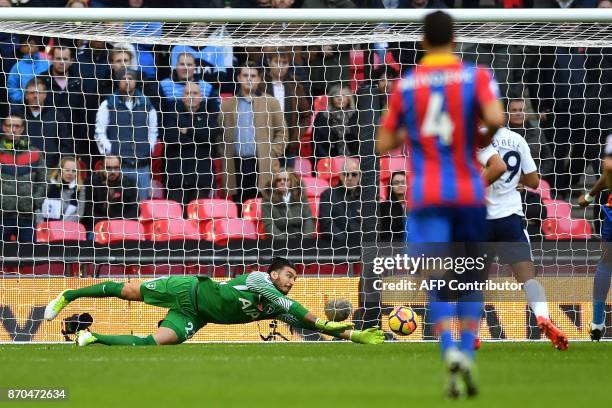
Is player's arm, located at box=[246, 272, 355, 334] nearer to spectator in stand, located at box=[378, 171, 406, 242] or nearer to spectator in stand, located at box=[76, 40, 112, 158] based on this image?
spectator in stand, located at box=[378, 171, 406, 242]

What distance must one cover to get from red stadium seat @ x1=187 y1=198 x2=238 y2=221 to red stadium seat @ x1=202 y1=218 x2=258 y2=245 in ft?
0.24

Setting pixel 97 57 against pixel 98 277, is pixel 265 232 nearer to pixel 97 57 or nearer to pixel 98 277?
pixel 98 277

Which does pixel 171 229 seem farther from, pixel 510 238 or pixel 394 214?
pixel 510 238

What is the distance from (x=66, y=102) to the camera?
1313cm

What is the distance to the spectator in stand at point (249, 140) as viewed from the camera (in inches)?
513

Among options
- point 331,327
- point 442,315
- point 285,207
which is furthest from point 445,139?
point 285,207

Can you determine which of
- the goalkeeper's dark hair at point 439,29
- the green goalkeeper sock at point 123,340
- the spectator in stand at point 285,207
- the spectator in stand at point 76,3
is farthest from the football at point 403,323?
→ the spectator in stand at point 76,3

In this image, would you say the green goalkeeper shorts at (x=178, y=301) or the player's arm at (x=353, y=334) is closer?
the player's arm at (x=353, y=334)

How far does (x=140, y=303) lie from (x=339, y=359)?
155 inches

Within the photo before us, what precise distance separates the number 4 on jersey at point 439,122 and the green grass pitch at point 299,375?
4.36 feet

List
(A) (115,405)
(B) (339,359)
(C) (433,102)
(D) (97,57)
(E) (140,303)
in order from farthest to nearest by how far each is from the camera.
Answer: (D) (97,57)
(E) (140,303)
(B) (339,359)
(C) (433,102)
(A) (115,405)

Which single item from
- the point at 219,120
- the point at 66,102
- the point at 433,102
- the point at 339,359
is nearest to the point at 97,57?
the point at 66,102

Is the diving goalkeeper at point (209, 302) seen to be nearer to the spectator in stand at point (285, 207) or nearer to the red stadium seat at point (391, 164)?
the spectator in stand at point (285, 207)

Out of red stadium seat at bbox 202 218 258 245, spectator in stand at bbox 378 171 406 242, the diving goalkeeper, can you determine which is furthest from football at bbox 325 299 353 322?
red stadium seat at bbox 202 218 258 245
